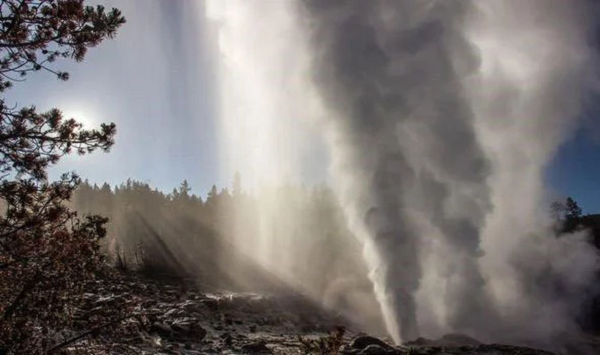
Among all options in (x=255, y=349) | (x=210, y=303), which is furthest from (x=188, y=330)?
(x=210, y=303)

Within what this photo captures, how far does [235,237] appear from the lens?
91.7 metres

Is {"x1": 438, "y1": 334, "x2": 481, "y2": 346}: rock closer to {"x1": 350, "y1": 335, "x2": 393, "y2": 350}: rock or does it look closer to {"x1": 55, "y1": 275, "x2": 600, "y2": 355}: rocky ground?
{"x1": 55, "y1": 275, "x2": 600, "y2": 355}: rocky ground

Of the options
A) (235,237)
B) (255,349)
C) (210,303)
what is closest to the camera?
(255,349)

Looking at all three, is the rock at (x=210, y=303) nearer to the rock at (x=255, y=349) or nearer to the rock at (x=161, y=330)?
the rock at (x=161, y=330)

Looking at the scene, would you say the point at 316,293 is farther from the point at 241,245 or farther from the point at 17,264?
→ the point at 17,264

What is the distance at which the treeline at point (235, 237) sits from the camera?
5913 cm

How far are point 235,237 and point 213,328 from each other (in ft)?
215

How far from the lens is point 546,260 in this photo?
46750mm

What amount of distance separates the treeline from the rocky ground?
10.5m

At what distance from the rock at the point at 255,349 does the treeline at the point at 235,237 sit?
89.7ft

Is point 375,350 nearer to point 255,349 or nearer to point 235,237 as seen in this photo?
point 255,349

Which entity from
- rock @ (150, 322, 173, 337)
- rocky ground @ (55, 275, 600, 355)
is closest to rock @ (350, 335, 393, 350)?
rocky ground @ (55, 275, 600, 355)

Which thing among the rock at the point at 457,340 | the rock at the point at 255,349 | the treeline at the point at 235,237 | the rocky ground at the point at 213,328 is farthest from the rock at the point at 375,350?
the treeline at the point at 235,237

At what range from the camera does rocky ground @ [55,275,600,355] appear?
260 inches
